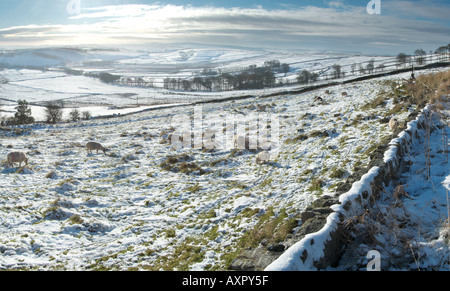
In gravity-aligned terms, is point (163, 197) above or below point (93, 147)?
below

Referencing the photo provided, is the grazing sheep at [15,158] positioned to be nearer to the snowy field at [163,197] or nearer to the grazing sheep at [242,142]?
the snowy field at [163,197]

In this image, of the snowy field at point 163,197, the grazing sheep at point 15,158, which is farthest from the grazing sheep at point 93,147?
the grazing sheep at point 15,158

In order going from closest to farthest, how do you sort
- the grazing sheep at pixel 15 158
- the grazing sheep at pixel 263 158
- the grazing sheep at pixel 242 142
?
the grazing sheep at pixel 263 158 < the grazing sheep at pixel 15 158 < the grazing sheep at pixel 242 142

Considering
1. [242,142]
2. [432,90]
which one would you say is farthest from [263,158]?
[432,90]

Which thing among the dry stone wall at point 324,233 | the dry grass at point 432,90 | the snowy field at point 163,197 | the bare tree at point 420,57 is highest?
the bare tree at point 420,57

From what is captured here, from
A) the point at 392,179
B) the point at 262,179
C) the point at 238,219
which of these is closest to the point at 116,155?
the point at 262,179

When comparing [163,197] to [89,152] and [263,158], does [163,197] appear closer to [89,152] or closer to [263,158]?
[263,158]

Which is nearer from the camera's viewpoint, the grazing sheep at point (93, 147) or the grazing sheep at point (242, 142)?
the grazing sheep at point (242, 142)

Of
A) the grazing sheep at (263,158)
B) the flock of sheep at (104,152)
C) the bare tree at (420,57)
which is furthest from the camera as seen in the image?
the bare tree at (420,57)

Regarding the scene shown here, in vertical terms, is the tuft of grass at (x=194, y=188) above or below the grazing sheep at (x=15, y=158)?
below

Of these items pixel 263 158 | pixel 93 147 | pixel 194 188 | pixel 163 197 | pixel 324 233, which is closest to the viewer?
pixel 324 233

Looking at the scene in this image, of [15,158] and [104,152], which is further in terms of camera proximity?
[104,152]

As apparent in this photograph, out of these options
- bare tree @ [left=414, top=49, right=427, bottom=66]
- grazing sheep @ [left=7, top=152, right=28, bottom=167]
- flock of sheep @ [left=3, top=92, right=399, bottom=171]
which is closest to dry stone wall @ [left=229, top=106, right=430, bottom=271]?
flock of sheep @ [left=3, top=92, right=399, bottom=171]

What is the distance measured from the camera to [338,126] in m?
17.4
